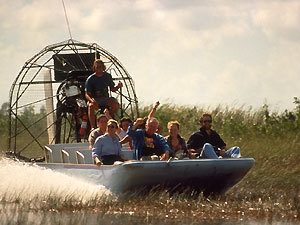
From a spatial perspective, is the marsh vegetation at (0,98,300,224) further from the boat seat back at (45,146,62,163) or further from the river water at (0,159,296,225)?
the boat seat back at (45,146,62,163)

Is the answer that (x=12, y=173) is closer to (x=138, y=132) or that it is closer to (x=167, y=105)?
(x=138, y=132)

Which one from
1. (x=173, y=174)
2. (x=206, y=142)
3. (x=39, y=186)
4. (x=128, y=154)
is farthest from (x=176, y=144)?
(x=39, y=186)

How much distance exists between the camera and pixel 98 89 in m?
18.7

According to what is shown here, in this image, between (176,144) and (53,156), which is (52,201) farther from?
(53,156)

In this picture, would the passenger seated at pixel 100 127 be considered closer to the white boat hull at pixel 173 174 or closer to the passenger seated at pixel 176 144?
the white boat hull at pixel 173 174


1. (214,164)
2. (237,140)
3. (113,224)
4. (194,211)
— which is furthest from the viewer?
(237,140)

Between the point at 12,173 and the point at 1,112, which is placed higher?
the point at 1,112

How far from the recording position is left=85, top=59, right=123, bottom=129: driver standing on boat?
18.5m

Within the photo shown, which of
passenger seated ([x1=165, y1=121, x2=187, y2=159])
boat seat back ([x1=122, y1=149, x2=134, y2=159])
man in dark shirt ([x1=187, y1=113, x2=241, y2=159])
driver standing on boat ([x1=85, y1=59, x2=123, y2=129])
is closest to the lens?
passenger seated ([x1=165, y1=121, x2=187, y2=159])

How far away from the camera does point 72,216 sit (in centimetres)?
1280

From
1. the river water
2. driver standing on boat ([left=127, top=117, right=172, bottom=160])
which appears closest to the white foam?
the river water

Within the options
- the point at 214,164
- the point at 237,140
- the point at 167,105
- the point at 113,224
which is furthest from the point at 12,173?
the point at 167,105

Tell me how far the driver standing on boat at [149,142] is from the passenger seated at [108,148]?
28cm

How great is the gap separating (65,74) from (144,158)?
5.88m
